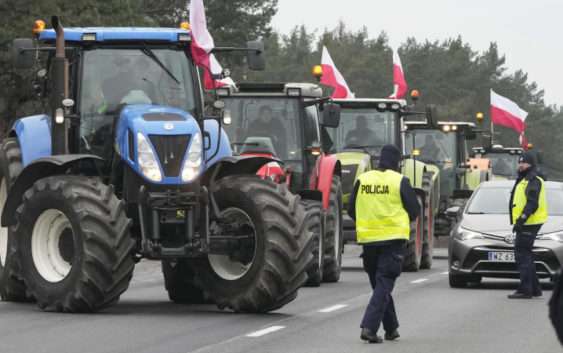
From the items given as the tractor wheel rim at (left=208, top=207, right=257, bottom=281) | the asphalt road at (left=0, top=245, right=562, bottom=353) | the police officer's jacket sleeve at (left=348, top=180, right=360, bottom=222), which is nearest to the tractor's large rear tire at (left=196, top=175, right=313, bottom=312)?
the tractor wheel rim at (left=208, top=207, right=257, bottom=281)

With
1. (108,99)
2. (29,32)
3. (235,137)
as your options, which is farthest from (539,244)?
(29,32)

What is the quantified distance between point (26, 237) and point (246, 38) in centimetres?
6227

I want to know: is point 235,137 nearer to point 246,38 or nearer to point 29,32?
point 29,32

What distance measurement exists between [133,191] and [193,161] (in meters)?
0.70

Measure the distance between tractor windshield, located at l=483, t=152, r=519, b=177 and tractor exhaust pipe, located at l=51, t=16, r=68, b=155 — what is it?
3204cm

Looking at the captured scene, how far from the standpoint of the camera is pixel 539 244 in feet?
71.7

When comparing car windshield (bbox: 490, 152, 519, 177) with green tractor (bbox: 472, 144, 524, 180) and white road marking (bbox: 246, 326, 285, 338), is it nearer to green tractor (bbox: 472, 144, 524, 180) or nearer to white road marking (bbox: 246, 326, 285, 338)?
green tractor (bbox: 472, 144, 524, 180)

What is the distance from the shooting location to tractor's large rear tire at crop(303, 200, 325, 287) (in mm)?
20625

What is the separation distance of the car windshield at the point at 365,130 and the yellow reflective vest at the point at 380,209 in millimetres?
12659

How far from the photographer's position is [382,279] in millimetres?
13852

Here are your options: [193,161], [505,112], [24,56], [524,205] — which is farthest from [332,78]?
[193,161]

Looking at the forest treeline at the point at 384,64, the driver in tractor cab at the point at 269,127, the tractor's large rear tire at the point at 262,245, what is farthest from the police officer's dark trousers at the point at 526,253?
the forest treeline at the point at 384,64

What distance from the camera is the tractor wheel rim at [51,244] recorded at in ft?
52.1

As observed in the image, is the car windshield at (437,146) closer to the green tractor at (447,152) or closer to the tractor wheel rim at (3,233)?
the green tractor at (447,152)
